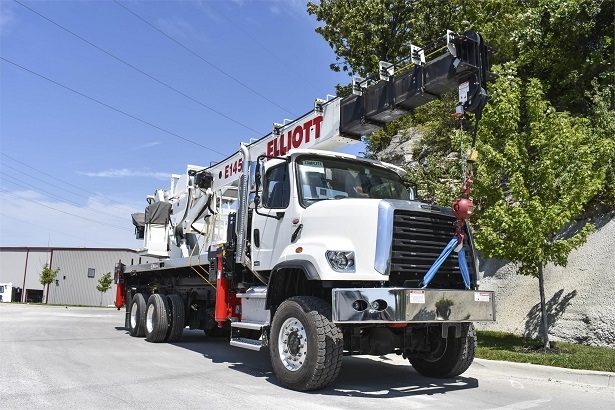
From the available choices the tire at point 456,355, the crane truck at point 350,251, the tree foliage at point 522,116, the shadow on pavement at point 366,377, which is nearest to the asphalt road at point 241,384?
the shadow on pavement at point 366,377

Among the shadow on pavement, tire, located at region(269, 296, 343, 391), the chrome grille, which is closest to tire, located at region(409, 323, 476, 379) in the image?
the shadow on pavement

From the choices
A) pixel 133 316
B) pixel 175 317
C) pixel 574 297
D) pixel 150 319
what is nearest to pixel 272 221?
pixel 175 317

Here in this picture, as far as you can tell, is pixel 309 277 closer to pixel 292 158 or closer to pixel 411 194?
pixel 292 158

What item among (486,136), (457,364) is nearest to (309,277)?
(457,364)

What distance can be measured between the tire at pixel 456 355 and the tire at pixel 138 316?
772 cm

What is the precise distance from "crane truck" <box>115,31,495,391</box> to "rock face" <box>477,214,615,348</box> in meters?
4.93

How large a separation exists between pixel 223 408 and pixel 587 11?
16.2m

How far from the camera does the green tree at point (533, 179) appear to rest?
993 centimetres

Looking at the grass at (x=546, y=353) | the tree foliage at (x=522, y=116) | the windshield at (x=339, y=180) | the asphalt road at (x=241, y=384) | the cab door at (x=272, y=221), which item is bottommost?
the asphalt road at (x=241, y=384)

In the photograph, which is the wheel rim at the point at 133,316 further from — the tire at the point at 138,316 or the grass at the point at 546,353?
the grass at the point at 546,353

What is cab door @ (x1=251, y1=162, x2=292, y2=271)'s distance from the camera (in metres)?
7.66

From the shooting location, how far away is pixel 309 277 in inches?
258

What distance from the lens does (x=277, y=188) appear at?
7973 mm

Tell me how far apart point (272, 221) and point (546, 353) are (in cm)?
560
